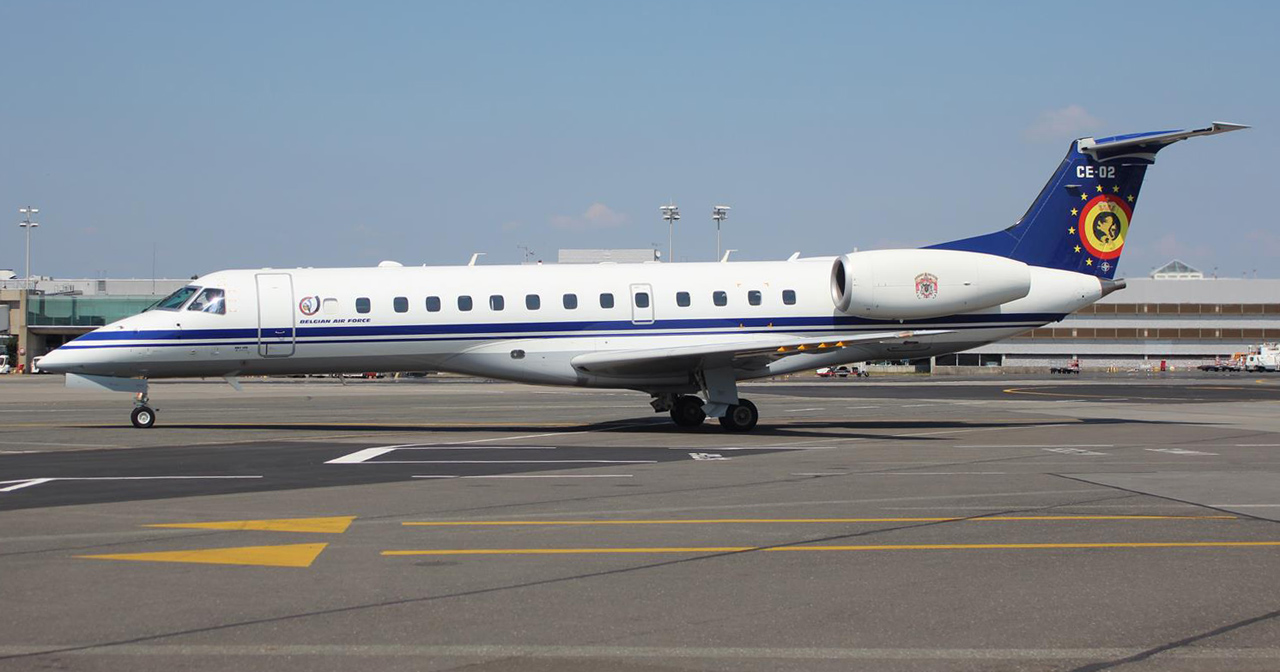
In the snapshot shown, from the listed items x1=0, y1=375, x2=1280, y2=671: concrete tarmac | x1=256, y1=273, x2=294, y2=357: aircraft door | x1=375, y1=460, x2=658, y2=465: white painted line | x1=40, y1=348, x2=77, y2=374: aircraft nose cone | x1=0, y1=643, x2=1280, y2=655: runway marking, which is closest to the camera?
x1=0, y1=643, x2=1280, y2=655: runway marking

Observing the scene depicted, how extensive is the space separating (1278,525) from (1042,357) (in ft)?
319

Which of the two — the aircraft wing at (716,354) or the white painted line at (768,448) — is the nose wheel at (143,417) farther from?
the white painted line at (768,448)

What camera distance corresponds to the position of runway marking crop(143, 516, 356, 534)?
34.9 feet

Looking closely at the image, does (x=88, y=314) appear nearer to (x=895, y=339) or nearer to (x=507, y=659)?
(x=895, y=339)

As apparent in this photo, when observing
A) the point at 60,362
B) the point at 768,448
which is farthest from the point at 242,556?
the point at 60,362

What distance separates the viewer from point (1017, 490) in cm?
1340

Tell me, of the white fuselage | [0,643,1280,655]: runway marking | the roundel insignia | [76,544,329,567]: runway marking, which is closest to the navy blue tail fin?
the roundel insignia

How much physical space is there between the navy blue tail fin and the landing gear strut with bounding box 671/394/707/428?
631 cm

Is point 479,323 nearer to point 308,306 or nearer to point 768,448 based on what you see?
point 308,306

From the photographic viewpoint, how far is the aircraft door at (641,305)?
24141mm

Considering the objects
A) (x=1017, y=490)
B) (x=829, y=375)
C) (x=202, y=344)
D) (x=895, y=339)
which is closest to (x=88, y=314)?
(x=829, y=375)

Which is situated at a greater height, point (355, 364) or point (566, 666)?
point (355, 364)

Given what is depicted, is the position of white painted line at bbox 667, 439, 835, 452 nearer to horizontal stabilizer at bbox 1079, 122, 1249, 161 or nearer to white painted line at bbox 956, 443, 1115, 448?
white painted line at bbox 956, 443, 1115, 448

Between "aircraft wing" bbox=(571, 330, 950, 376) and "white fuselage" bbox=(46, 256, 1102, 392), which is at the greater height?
"white fuselage" bbox=(46, 256, 1102, 392)
